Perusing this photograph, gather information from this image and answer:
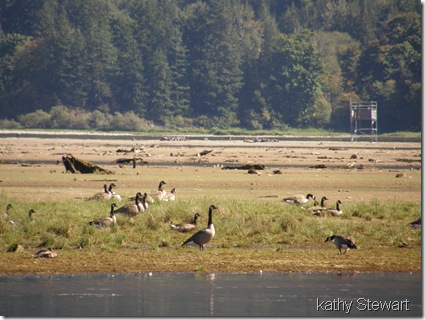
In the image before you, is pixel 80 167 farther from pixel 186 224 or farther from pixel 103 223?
pixel 103 223

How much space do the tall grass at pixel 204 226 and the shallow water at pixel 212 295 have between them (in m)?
2.98

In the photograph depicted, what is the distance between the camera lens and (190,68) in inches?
5369

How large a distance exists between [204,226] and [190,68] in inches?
4539

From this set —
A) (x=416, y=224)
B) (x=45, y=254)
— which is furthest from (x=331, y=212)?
(x=45, y=254)

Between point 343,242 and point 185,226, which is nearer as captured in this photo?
point 343,242

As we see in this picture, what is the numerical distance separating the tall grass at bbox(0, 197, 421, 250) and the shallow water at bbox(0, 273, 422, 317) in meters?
2.98

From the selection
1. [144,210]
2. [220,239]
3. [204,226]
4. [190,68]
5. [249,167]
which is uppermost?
[190,68]

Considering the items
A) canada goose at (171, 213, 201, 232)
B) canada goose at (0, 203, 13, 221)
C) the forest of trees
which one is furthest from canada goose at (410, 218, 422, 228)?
the forest of trees

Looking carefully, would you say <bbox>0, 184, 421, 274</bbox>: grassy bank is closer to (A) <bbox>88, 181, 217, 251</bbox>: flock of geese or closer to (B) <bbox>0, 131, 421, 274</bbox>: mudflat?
(B) <bbox>0, 131, 421, 274</bbox>: mudflat

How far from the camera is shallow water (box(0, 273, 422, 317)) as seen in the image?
1439 cm

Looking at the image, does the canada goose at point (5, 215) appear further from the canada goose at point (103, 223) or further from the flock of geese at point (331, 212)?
the flock of geese at point (331, 212)

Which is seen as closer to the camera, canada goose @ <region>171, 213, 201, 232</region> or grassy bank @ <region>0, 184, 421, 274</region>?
grassy bank @ <region>0, 184, 421, 274</region>

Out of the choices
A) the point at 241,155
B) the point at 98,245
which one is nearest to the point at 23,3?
the point at 241,155

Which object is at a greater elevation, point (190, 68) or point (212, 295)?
point (190, 68)
